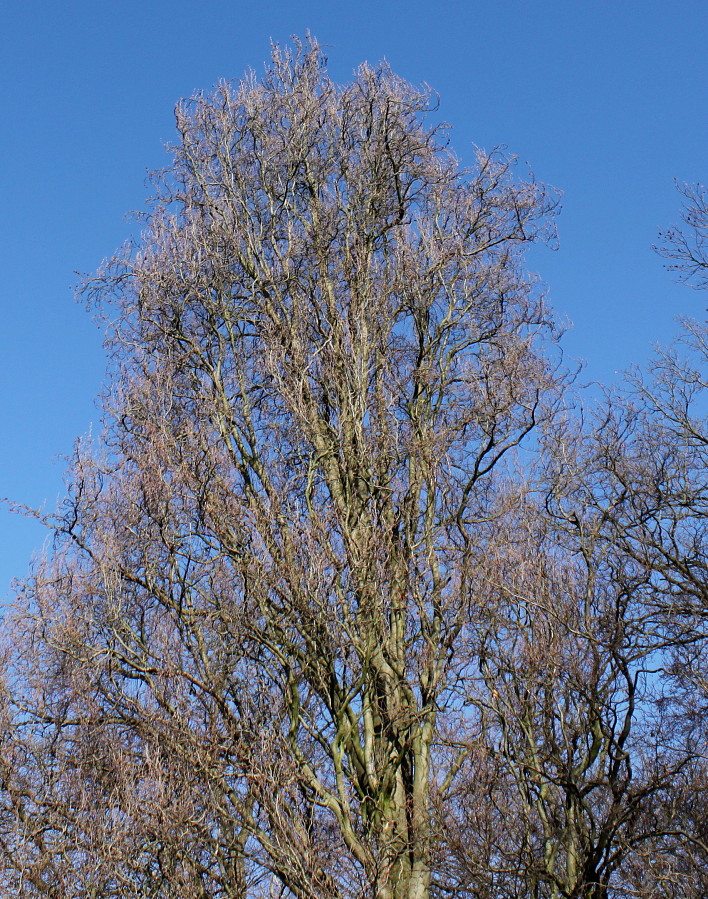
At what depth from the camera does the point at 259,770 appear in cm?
927

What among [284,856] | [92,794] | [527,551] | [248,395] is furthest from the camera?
[248,395]

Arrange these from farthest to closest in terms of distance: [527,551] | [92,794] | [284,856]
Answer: [527,551], [92,794], [284,856]

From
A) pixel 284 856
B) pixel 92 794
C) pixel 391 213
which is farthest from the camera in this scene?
pixel 391 213

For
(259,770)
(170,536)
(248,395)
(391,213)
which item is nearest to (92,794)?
(259,770)

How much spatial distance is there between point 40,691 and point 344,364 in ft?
16.0

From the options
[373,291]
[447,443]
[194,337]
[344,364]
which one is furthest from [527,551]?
[194,337]

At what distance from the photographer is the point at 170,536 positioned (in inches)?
411

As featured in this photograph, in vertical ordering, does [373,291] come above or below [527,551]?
above

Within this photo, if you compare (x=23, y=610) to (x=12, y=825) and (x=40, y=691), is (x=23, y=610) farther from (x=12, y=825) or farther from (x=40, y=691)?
(x=12, y=825)

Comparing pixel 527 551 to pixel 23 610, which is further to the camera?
pixel 527 551

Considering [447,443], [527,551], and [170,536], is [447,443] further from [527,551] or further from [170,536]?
[170,536]

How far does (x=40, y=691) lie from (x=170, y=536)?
2.06 meters

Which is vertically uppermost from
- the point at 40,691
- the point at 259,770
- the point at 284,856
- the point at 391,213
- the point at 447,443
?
the point at 391,213

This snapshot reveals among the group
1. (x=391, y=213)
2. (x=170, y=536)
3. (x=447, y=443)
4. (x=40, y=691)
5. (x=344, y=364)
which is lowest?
(x=40, y=691)
